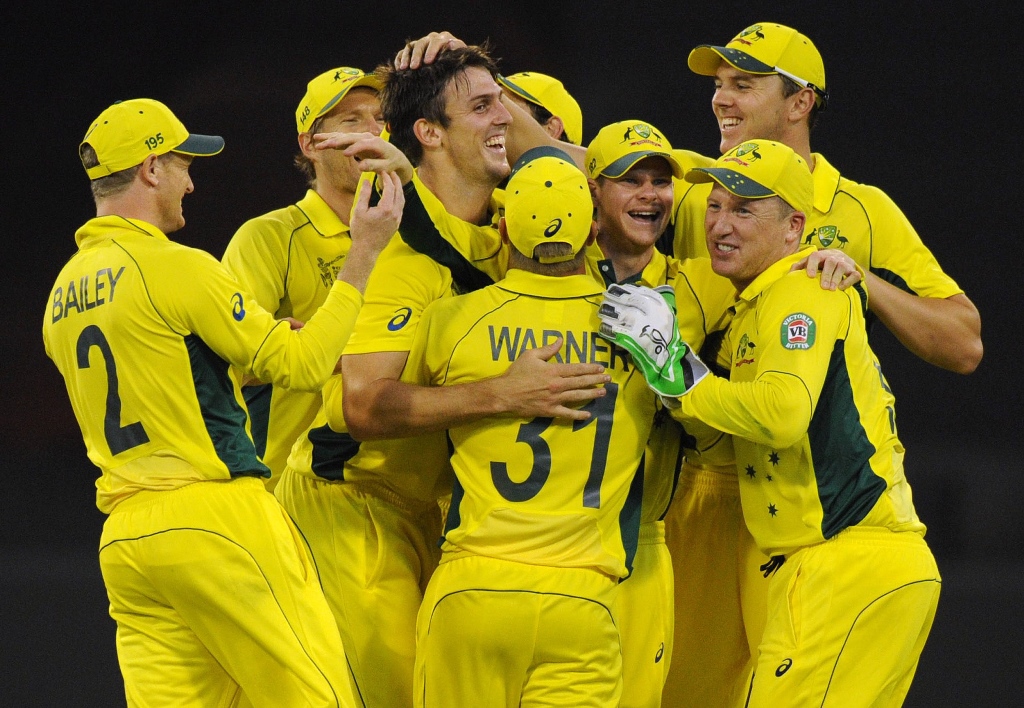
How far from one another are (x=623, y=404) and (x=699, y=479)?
2.44ft

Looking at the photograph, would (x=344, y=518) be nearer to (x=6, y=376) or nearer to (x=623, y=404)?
(x=623, y=404)

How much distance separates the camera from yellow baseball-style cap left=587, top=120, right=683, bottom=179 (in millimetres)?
3504

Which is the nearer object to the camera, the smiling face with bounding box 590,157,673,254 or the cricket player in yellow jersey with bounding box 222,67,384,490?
the smiling face with bounding box 590,157,673,254

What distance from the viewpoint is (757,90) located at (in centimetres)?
410

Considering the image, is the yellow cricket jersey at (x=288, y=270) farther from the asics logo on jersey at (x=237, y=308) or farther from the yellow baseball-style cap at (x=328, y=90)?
the asics logo on jersey at (x=237, y=308)

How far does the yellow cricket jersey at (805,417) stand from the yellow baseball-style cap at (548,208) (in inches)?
18.5

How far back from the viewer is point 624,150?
353 centimetres

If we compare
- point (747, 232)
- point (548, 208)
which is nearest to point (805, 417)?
point (747, 232)

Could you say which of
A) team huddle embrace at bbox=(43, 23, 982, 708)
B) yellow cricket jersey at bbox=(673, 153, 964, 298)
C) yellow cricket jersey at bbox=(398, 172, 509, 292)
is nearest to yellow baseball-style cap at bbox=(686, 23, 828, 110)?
yellow cricket jersey at bbox=(673, 153, 964, 298)

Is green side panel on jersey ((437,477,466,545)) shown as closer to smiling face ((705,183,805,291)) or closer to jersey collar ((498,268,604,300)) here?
jersey collar ((498,268,604,300))

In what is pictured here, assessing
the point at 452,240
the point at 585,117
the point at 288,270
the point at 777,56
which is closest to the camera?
the point at 452,240

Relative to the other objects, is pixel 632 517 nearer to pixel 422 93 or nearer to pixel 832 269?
pixel 832 269

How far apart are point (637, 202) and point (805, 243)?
60 centimetres

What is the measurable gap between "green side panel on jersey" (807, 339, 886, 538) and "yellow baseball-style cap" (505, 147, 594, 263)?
70 cm
